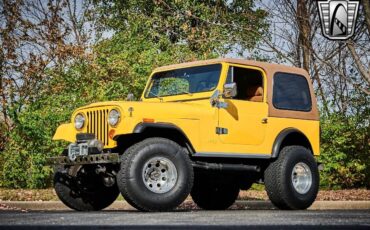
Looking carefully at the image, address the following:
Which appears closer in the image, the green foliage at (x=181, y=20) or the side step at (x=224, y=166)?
the side step at (x=224, y=166)

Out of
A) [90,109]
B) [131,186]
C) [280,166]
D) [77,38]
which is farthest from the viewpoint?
[77,38]

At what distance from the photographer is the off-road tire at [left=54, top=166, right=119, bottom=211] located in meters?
10.6

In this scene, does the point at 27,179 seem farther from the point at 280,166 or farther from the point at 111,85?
the point at 280,166

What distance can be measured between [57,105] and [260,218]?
1000cm

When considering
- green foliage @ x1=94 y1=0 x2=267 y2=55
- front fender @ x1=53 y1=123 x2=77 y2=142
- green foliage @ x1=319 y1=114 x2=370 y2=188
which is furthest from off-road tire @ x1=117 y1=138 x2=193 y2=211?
green foliage @ x1=94 y1=0 x2=267 y2=55

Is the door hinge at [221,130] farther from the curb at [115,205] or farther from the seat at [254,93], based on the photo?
the curb at [115,205]

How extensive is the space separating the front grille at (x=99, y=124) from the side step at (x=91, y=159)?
37cm

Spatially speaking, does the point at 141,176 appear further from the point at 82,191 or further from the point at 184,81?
the point at 184,81

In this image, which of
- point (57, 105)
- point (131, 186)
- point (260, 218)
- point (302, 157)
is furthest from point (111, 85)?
point (260, 218)

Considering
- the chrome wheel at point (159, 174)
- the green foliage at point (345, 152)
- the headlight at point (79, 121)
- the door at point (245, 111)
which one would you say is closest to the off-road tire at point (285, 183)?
the door at point (245, 111)

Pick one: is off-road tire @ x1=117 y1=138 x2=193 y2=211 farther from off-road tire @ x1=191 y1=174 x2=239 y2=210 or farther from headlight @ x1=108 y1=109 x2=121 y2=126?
off-road tire @ x1=191 y1=174 x2=239 y2=210

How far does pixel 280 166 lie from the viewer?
11.0m

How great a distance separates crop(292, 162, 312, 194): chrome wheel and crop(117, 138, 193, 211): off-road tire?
7.40ft

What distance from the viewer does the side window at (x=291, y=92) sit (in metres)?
11.4
